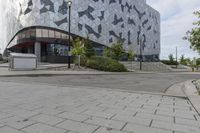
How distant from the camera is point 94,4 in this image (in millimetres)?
51281

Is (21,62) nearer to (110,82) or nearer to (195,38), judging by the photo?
(110,82)

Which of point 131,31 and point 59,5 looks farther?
point 131,31

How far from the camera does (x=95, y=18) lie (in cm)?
5172

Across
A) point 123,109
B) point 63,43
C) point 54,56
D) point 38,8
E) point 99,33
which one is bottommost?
point 123,109

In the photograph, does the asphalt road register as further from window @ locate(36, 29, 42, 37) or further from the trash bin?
window @ locate(36, 29, 42, 37)

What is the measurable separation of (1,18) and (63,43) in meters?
56.3

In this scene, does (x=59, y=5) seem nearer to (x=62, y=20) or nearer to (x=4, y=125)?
(x=62, y=20)

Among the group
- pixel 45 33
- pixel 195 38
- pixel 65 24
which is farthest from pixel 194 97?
pixel 65 24

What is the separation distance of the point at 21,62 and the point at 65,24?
84.4 feet

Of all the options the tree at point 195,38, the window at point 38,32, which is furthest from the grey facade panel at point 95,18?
the tree at point 195,38

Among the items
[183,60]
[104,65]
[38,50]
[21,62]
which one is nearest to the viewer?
[21,62]

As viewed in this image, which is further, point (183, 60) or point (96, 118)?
point (183, 60)

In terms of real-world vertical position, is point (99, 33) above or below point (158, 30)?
below

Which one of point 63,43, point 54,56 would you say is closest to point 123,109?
point 54,56
